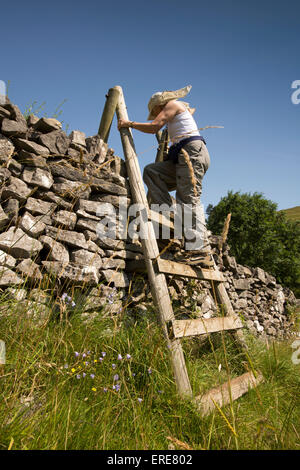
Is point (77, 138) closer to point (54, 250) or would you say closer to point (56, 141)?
point (56, 141)

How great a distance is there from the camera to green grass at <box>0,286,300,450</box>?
4.69 feet

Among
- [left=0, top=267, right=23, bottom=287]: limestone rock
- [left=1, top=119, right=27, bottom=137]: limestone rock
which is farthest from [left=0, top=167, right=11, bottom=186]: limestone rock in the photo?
[left=0, top=267, right=23, bottom=287]: limestone rock

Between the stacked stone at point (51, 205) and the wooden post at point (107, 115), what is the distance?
0.24 m

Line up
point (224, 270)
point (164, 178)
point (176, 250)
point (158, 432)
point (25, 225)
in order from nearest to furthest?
point (158, 432)
point (25, 225)
point (164, 178)
point (176, 250)
point (224, 270)

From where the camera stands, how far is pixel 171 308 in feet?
8.30

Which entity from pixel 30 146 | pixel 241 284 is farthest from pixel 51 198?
pixel 241 284

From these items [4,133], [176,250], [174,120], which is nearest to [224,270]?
[176,250]

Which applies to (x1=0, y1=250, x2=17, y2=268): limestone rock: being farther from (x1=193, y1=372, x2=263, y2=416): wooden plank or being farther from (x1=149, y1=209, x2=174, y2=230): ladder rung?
(x1=193, y1=372, x2=263, y2=416): wooden plank

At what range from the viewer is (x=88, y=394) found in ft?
6.13

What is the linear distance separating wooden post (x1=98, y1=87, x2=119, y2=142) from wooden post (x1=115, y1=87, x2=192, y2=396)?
61 millimetres

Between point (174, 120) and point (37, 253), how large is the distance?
6.32ft

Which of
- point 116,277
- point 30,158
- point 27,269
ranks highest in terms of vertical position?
point 30,158

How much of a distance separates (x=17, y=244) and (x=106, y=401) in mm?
1342

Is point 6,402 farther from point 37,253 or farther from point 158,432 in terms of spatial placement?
point 37,253
